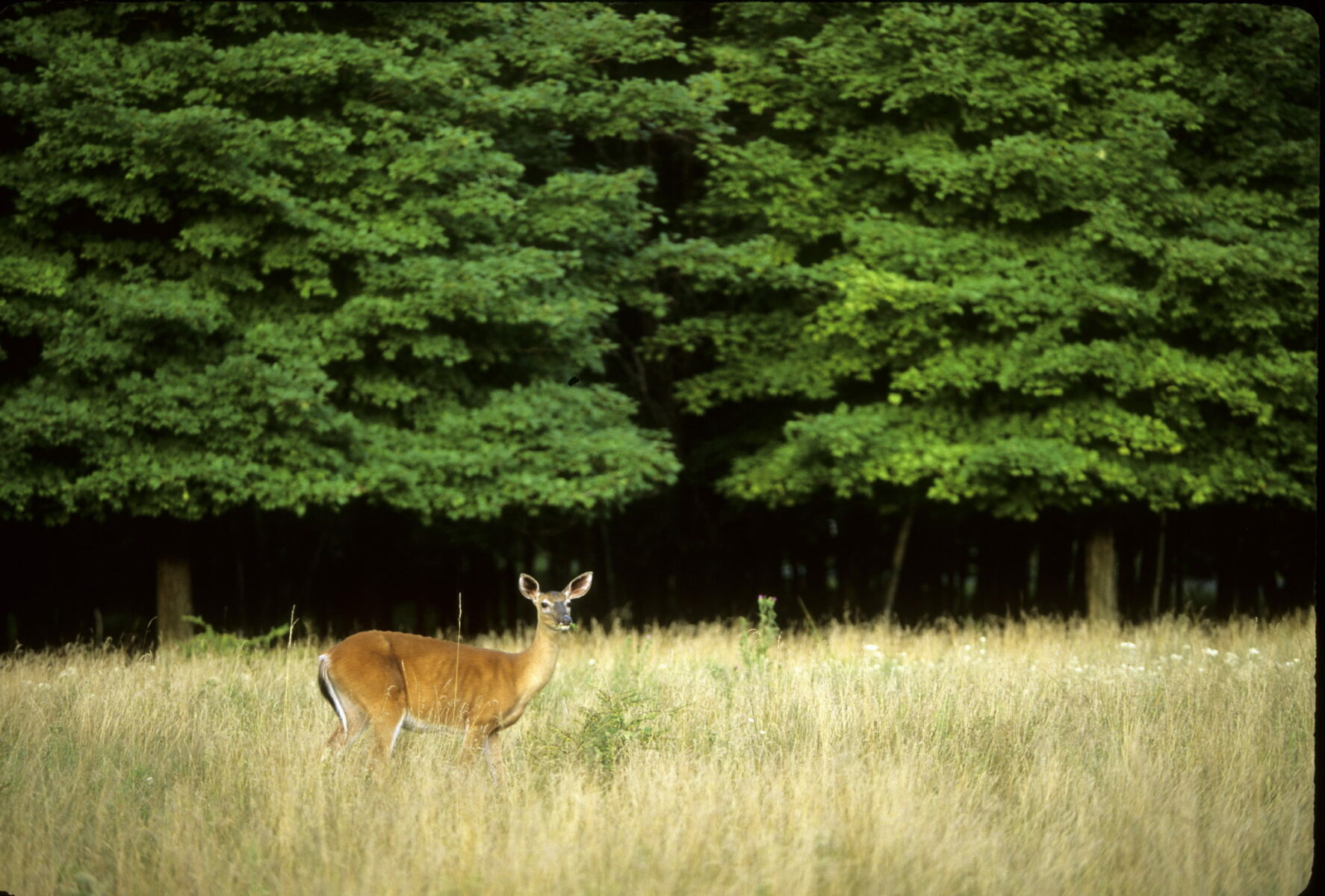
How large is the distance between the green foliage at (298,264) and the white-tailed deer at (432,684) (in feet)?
19.4

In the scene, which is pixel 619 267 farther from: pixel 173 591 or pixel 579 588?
pixel 579 588

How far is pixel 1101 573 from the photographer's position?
16172mm

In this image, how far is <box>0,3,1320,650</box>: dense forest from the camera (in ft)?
41.0

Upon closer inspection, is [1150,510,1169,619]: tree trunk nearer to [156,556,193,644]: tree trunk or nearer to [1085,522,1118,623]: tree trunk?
[1085,522,1118,623]: tree trunk

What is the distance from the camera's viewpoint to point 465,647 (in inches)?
269

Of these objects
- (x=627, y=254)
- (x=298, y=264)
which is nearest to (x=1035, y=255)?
(x=627, y=254)

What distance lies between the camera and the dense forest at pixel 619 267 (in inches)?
492

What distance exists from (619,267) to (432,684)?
950 centimetres

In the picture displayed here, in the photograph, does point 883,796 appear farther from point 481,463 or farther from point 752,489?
point 752,489

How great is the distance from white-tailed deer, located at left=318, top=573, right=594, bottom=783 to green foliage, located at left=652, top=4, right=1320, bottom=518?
8.15 m

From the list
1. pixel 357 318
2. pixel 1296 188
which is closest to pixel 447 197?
pixel 357 318

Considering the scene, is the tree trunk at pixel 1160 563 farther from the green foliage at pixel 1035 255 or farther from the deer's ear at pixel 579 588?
the deer's ear at pixel 579 588

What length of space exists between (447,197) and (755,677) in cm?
687

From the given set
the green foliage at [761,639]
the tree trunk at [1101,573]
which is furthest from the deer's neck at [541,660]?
the tree trunk at [1101,573]
